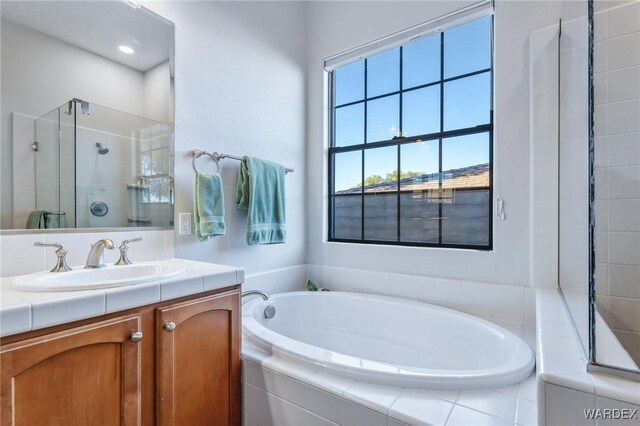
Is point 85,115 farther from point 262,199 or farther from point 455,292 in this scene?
point 455,292

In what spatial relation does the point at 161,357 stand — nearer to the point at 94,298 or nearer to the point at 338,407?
the point at 94,298

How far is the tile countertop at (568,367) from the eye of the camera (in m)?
0.67

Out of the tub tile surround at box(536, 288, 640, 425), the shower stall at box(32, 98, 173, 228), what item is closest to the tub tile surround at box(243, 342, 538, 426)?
the tub tile surround at box(536, 288, 640, 425)

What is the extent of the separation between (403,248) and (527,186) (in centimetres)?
81

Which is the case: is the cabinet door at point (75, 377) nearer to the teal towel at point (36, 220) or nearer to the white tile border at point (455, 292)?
the teal towel at point (36, 220)

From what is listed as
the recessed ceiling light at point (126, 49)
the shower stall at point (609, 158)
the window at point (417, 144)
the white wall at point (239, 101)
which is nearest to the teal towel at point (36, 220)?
the white wall at point (239, 101)

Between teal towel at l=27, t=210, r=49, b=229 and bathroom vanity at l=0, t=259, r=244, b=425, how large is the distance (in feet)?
0.72

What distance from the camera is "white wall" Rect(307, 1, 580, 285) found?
1.72 meters

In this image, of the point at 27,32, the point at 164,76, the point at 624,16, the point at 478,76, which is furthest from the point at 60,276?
the point at 624,16

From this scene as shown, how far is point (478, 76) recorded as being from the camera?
1958 mm

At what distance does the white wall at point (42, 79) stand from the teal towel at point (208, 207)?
0.51 metres

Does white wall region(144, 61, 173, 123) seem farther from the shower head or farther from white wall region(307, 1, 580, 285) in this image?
white wall region(307, 1, 580, 285)

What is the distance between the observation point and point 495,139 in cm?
182

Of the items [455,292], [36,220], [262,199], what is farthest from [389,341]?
[36,220]
